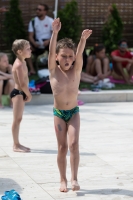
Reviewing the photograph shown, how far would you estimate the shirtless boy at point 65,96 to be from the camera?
18.0 feet

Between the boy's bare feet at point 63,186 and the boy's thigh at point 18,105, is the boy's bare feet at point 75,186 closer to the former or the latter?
the boy's bare feet at point 63,186

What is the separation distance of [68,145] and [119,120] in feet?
13.4

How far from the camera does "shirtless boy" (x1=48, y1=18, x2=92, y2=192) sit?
5473 mm

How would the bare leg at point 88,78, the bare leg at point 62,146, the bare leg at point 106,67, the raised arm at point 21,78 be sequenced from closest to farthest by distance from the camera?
the bare leg at point 62,146
the raised arm at point 21,78
the bare leg at point 88,78
the bare leg at point 106,67

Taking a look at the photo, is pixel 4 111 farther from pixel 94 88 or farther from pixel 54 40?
pixel 54 40

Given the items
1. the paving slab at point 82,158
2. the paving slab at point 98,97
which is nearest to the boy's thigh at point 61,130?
the paving slab at point 82,158

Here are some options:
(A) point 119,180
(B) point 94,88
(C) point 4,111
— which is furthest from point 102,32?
(A) point 119,180

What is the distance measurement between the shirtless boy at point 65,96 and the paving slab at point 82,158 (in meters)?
0.34

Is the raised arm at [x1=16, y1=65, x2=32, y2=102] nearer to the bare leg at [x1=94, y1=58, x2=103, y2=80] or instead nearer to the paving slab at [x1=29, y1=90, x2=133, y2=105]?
the paving slab at [x1=29, y1=90, x2=133, y2=105]

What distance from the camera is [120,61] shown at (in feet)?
42.8

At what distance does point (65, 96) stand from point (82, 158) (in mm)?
1571

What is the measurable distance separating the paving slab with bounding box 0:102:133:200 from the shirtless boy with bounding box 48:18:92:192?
340mm

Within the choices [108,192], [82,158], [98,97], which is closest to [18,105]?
[82,158]

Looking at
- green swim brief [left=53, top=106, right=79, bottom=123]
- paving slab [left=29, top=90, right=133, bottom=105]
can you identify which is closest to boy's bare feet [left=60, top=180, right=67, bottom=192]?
green swim brief [left=53, top=106, right=79, bottom=123]
